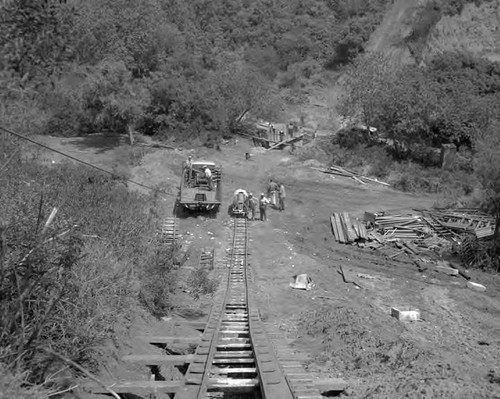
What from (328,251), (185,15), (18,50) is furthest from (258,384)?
(185,15)

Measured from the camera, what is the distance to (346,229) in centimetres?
2392

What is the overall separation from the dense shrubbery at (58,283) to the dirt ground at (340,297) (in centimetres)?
83

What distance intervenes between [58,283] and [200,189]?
1787cm

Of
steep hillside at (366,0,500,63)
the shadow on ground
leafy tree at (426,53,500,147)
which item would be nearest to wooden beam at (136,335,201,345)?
the shadow on ground

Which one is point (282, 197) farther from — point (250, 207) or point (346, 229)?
point (346, 229)

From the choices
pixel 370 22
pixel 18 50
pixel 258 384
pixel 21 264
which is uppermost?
pixel 370 22

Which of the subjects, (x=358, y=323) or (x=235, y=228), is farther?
(x=235, y=228)

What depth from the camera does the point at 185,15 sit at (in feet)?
178

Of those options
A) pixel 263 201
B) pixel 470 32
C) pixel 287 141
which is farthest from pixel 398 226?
pixel 470 32

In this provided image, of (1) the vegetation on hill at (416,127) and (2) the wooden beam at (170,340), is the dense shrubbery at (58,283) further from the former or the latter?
(1) the vegetation on hill at (416,127)

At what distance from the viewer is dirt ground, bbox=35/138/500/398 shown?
8.87 m

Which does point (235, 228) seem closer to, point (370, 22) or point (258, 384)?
point (258, 384)

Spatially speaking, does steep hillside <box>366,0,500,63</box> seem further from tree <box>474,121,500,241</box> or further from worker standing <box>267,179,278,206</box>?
tree <box>474,121,500,241</box>

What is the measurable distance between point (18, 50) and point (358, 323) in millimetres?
10275
